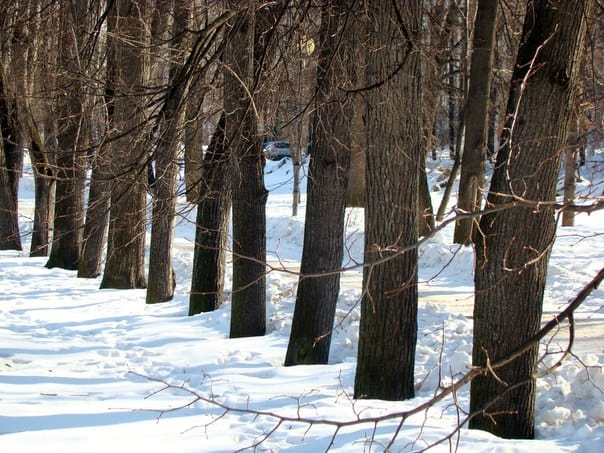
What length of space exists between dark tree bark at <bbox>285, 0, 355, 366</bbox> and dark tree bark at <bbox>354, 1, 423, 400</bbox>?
1.60 metres

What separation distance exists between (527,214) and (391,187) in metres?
1.27

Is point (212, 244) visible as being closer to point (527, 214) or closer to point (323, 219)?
point (323, 219)

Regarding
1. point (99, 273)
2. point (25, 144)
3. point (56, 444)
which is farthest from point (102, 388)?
point (25, 144)

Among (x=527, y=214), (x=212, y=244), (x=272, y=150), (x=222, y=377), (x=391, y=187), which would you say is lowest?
(x=222, y=377)

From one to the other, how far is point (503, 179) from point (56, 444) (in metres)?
3.73

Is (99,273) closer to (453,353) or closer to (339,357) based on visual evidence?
(339,357)

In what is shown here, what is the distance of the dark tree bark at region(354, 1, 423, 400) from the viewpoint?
6.52 metres

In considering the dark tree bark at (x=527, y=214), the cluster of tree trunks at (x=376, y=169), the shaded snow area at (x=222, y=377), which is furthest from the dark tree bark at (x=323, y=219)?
the dark tree bark at (x=527, y=214)

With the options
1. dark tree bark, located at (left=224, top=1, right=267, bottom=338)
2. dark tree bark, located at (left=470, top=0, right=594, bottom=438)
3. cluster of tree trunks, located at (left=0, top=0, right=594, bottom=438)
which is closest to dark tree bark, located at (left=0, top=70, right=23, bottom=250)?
cluster of tree trunks, located at (left=0, top=0, right=594, bottom=438)

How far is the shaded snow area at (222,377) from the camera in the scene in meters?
5.35

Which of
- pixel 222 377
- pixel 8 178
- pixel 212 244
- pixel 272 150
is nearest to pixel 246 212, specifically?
pixel 212 244

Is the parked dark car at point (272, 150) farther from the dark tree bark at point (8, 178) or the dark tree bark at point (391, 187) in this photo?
the dark tree bark at point (8, 178)

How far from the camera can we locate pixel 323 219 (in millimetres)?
8484

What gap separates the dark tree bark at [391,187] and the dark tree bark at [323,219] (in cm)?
160
